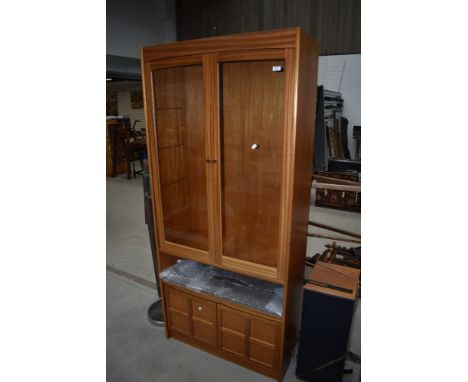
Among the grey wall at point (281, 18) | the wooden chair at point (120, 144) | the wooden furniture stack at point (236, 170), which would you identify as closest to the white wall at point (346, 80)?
the grey wall at point (281, 18)

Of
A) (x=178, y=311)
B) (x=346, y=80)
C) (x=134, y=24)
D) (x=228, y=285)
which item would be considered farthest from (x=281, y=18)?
(x=178, y=311)

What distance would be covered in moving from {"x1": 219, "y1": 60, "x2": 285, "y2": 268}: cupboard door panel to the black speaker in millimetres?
325

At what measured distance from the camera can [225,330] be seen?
6.82 ft

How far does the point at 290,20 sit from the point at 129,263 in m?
5.88

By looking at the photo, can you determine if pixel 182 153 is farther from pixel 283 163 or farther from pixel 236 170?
pixel 283 163

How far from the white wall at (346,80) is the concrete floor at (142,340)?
12.5 ft

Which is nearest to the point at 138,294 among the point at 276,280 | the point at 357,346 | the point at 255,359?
the point at 255,359

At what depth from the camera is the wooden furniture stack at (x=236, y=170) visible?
1569 millimetres

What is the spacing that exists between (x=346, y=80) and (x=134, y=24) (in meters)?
4.54

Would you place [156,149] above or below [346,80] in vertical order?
below

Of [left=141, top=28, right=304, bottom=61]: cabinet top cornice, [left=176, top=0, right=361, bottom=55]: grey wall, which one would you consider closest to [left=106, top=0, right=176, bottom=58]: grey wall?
[left=176, top=0, right=361, bottom=55]: grey wall
